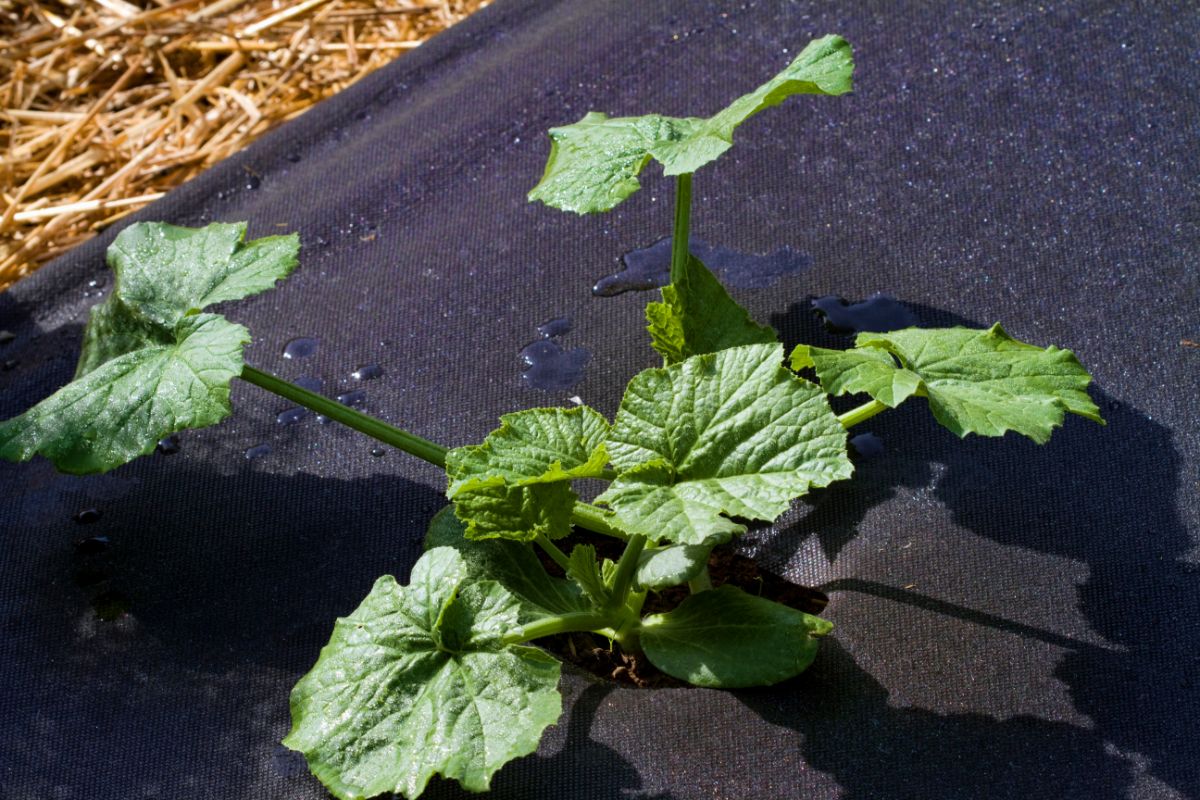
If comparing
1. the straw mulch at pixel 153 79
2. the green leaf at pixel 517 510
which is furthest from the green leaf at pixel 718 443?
the straw mulch at pixel 153 79

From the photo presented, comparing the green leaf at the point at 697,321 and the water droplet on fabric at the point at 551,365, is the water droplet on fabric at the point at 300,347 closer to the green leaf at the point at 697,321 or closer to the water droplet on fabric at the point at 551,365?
the water droplet on fabric at the point at 551,365

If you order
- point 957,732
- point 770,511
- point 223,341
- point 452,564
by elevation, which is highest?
point 223,341

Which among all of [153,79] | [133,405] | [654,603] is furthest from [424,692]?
[153,79]

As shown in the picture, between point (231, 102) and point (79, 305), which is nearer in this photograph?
point (79, 305)

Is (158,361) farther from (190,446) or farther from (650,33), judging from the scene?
(650,33)

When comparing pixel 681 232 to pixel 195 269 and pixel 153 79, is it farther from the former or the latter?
pixel 153 79

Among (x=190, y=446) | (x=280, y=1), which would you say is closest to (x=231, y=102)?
(x=280, y=1)

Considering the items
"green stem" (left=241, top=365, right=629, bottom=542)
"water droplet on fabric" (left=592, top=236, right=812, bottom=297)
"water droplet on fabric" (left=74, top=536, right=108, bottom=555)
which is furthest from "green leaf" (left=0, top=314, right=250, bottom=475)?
"water droplet on fabric" (left=592, top=236, right=812, bottom=297)
